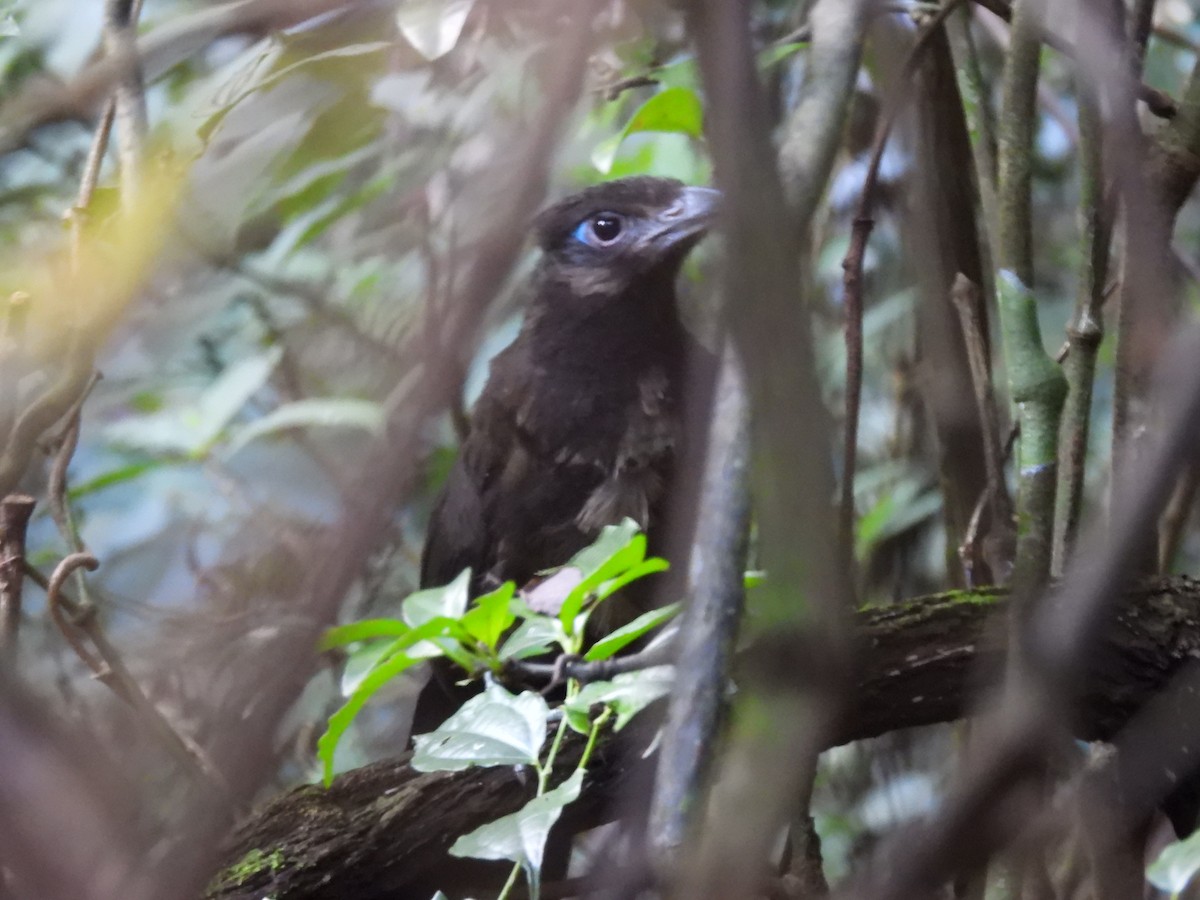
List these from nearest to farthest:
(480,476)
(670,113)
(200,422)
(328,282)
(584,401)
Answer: (670,113) < (328,282) < (584,401) < (480,476) < (200,422)

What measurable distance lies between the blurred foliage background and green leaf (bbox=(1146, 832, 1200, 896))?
0.68 m

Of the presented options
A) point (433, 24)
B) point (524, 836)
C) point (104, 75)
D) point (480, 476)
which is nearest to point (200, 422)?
point (480, 476)

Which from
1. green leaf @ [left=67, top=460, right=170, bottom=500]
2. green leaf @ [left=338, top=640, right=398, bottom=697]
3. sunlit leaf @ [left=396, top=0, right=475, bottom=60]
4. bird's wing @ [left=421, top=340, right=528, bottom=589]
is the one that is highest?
sunlit leaf @ [left=396, top=0, right=475, bottom=60]

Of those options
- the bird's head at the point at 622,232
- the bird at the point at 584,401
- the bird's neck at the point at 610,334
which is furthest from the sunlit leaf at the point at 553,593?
the bird's head at the point at 622,232

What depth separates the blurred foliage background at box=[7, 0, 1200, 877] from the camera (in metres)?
1.25

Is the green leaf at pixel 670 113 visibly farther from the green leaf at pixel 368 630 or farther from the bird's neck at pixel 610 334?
the green leaf at pixel 368 630

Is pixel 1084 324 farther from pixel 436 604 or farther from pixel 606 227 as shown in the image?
pixel 606 227

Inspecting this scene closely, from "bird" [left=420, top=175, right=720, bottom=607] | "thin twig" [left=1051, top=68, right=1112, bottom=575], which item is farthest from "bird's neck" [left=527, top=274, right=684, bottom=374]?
"thin twig" [left=1051, top=68, right=1112, bottom=575]

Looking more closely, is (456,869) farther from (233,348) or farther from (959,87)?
(233,348)

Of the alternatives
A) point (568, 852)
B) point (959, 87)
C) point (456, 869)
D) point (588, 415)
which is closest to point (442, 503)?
point (588, 415)

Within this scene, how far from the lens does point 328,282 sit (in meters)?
2.12

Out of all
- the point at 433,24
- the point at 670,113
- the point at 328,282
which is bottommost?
the point at 328,282

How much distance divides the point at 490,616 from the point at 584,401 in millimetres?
1187

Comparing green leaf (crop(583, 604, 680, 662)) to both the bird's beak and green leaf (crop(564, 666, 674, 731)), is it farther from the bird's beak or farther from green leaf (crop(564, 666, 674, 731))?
the bird's beak
